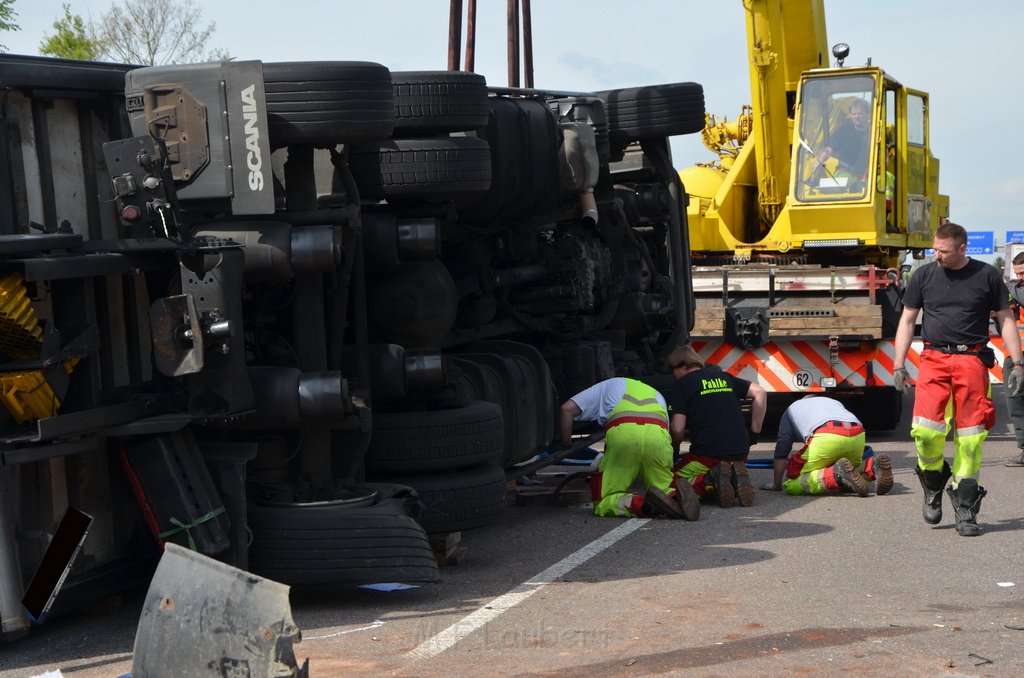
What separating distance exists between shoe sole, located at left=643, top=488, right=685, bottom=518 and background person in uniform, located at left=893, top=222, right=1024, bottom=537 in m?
1.46

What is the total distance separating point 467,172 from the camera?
27.0ft

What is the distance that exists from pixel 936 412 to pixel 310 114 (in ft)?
13.7

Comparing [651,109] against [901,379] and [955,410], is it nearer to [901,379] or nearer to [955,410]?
[901,379]

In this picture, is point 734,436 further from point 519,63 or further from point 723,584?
point 519,63

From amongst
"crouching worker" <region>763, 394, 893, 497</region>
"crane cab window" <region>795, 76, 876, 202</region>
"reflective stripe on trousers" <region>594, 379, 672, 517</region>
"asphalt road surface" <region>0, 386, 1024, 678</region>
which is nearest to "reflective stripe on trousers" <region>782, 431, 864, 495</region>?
"crouching worker" <region>763, 394, 893, 497</region>

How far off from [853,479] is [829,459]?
268 millimetres

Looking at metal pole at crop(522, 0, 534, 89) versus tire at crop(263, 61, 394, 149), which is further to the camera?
metal pole at crop(522, 0, 534, 89)

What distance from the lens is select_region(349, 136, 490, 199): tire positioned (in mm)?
8070

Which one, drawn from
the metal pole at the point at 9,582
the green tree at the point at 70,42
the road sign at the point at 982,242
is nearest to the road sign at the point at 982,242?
the road sign at the point at 982,242

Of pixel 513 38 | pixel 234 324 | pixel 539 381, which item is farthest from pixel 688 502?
pixel 513 38

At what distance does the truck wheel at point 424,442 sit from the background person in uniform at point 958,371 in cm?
265

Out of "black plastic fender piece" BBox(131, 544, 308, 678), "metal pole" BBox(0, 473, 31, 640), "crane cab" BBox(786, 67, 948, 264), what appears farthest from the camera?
"crane cab" BBox(786, 67, 948, 264)

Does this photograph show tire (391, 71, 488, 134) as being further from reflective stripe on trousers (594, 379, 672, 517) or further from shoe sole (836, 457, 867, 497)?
shoe sole (836, 457, 867, 497)

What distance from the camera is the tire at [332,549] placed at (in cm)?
693
